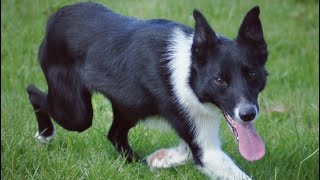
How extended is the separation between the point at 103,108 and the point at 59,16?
56.8 inches

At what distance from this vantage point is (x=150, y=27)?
450 cm

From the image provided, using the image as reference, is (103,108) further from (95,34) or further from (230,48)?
(230,48)

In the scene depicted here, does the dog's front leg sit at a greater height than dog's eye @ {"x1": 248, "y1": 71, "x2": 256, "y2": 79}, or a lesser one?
lesser

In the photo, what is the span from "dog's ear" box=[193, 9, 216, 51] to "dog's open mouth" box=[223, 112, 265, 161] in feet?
1.44

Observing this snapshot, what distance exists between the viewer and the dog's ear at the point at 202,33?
160 inches

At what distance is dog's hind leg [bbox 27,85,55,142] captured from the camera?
504 centimetres

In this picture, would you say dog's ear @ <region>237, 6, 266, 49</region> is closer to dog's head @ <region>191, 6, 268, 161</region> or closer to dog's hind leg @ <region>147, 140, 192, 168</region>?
dog's head @ <region>191, 6, 268, 161</region>

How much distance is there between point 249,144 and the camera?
4137mm

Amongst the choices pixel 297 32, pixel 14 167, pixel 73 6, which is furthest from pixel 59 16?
pixel 297 32

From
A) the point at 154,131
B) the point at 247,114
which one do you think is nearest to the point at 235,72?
the point at 247,114

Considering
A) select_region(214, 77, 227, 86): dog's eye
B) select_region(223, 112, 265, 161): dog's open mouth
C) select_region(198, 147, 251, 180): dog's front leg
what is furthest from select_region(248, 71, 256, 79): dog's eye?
select_region(198, 147, 251, 180): dog's front leg

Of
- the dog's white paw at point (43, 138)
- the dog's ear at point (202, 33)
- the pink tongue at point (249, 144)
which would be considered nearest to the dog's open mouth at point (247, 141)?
the pink tongue at point (249, 144)

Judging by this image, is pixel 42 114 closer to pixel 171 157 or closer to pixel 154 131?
pixel 154 131

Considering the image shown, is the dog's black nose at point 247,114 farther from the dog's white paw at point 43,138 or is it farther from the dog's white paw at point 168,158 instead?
the dog's white paw at point 43,138
